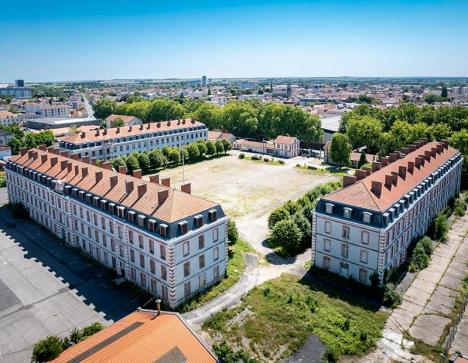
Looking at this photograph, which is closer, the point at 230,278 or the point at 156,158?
the point at 230,278

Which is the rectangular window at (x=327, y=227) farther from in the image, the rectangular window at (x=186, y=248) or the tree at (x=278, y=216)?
Result: the rectangular window at (x=186, y=248)

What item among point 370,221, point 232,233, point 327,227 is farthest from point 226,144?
point 370,221

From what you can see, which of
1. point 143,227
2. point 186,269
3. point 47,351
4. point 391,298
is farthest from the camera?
point 143,227

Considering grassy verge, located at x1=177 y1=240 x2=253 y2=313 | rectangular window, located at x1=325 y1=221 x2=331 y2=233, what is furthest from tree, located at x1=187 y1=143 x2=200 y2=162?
rectangular window, located at x1=325 y1=221 x2=331 y2=233

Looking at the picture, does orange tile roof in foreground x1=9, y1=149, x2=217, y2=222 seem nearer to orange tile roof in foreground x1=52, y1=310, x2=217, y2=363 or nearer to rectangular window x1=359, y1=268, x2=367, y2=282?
orange tile roof in foreground x1=52, y1=310, x2=217, y2=363

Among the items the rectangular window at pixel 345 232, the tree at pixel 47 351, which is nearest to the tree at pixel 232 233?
the rectangular window at pixel 345 232

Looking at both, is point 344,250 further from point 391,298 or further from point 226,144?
point 226,144
